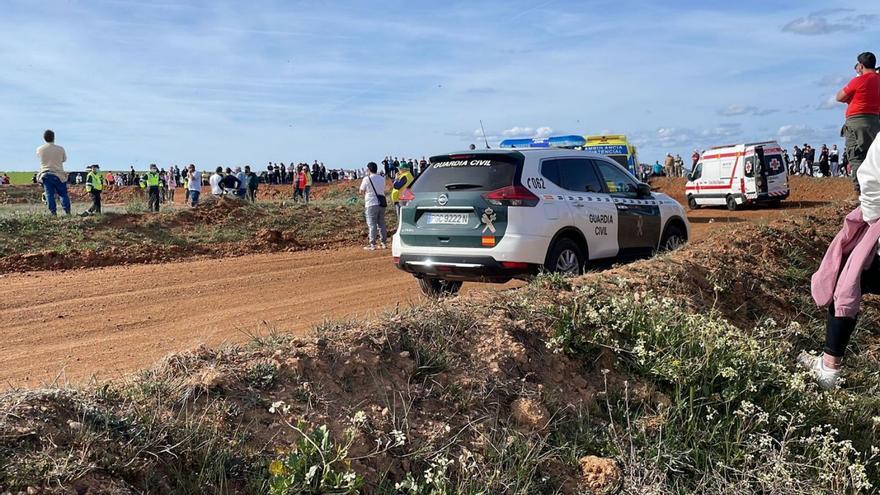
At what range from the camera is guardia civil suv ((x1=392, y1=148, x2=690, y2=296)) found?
7.29 meters

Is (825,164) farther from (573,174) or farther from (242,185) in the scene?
(573,174)

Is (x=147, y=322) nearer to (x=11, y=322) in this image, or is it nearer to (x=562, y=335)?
(x=11, y=322)

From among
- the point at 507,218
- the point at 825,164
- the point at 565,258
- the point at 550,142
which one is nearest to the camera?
the point at 507,218

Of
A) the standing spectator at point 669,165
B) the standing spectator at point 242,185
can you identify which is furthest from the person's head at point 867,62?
the standing spectator at point 669,165

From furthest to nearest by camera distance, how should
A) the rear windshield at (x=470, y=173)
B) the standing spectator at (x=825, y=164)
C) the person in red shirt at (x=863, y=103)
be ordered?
the standing spectator at (x=825, y=164) < the person in red shirt at (x=863, y=103) < the rear windshield at (x=470, y=173)

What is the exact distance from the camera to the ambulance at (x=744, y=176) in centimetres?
2286

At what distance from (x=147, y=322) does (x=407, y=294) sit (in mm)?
3180

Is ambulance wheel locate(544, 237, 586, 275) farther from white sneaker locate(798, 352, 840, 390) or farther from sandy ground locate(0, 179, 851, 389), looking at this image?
white sneaker locate(798, 352, 840, 390)

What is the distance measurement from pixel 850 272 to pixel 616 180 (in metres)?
4.58

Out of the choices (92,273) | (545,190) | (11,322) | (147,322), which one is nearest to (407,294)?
(545,190)

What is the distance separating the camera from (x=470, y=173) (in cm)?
764

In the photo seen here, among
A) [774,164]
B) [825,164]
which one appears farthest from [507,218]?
[825,164]

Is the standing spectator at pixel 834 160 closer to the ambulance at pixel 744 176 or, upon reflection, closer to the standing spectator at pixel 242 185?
the ambulance at pixel 744 176

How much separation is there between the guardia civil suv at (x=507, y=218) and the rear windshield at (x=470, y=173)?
1cm
